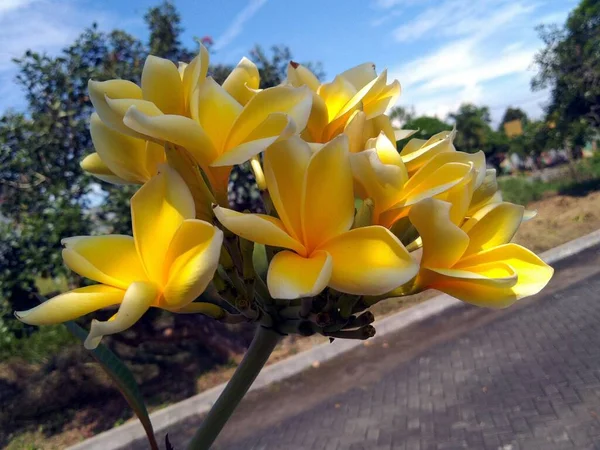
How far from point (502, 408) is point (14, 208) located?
5590 millimetres

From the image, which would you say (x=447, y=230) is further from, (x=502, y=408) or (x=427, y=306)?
(x=427, y=306)

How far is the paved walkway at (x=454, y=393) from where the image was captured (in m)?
4.80

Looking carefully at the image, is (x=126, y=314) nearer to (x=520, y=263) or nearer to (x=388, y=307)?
(x=520, y=263)

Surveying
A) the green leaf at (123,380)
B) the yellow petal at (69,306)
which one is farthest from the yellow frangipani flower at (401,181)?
the green leaf at (123,380)

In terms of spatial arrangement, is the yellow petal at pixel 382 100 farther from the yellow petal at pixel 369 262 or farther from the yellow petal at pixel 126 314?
the yellow petal at pixel 126 314

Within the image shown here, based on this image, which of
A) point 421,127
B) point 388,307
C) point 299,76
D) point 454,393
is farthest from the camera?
point 388,307

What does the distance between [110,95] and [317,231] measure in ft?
1.08

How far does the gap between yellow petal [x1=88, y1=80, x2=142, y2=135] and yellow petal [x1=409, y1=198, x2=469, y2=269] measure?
368 mm

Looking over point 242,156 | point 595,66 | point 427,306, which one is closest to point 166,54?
point 427,306

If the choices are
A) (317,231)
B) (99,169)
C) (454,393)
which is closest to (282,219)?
(317,231)

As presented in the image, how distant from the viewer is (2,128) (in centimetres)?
580

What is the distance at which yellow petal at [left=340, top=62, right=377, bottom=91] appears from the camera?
937 millimetres

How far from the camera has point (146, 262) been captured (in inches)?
24.3

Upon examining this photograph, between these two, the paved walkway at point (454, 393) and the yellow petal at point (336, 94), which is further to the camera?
the paved walkway at point (454, 393)
